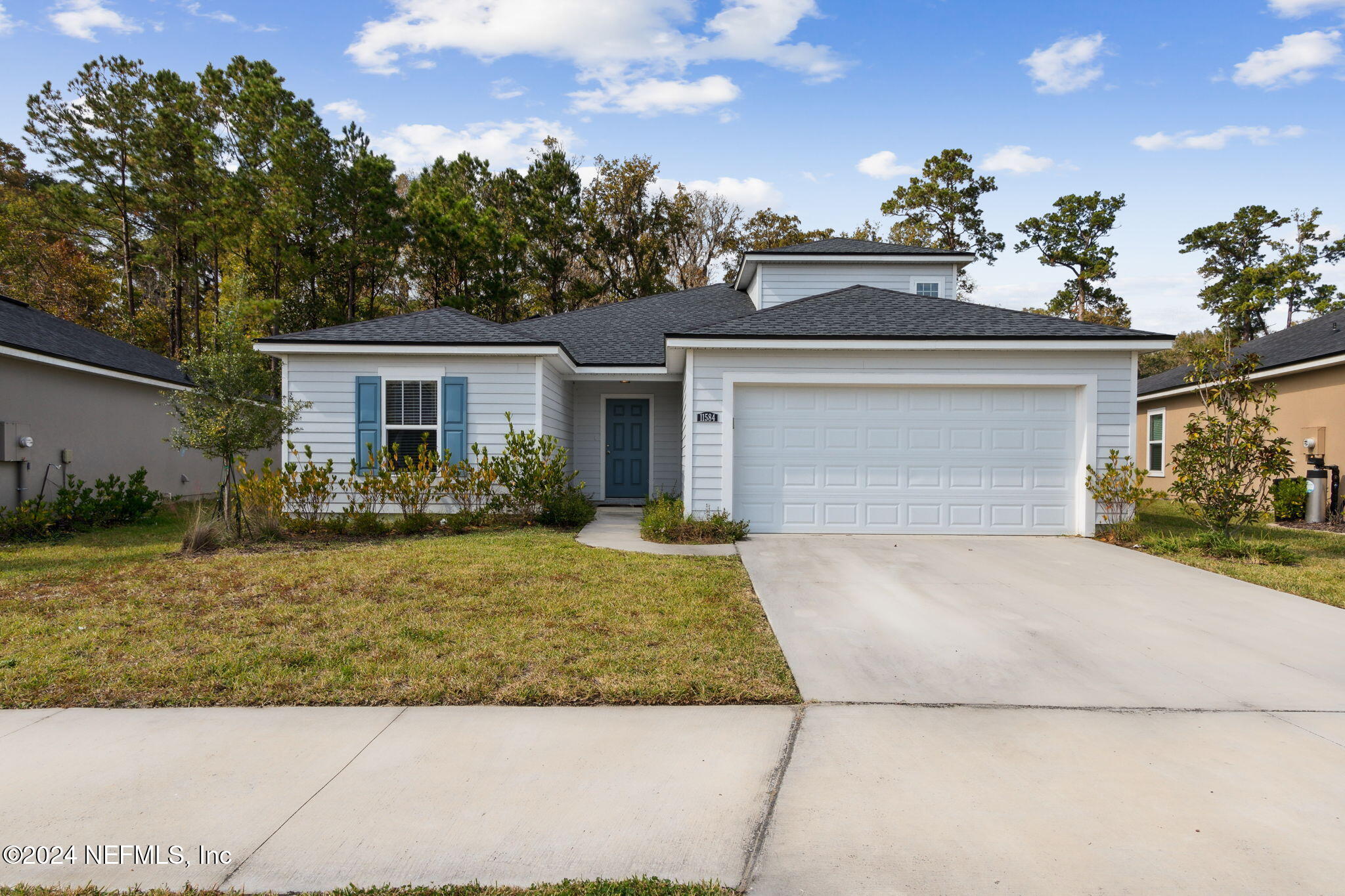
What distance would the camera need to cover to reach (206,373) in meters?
8.37

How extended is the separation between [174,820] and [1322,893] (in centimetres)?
393

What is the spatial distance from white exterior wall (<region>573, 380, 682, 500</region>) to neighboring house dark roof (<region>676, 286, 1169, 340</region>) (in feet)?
12.7

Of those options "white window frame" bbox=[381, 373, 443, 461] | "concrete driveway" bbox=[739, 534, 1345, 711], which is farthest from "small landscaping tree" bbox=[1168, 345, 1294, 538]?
"white window frame" bbox=[381, 373, 443, 461]

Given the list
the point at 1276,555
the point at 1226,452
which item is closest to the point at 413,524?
the point at 1226,452

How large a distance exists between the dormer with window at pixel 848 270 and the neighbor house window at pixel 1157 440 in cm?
696

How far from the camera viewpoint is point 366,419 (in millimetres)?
10734

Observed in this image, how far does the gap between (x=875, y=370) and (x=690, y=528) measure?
11.3 ft

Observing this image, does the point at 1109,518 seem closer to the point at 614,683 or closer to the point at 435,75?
the point at 614,683

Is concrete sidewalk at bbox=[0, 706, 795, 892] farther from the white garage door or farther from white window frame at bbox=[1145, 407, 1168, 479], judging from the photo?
white window frame at bbox=[1145, 407, 1168, 479]

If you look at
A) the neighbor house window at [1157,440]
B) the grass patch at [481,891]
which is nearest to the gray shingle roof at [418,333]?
the grass patch at [481,891]

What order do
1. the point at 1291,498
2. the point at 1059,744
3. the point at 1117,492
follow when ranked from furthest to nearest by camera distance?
1. the point at 1291,498
2. the point at 1117,492
3. the point at 1059,744

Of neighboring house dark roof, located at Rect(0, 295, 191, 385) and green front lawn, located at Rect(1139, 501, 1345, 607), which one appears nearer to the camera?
green front lawn, located at Rect(1139, 501, 1345, 607)

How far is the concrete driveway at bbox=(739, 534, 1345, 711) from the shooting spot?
390 centimetres

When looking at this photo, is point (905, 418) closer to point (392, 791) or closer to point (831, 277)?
point (831, 277)
